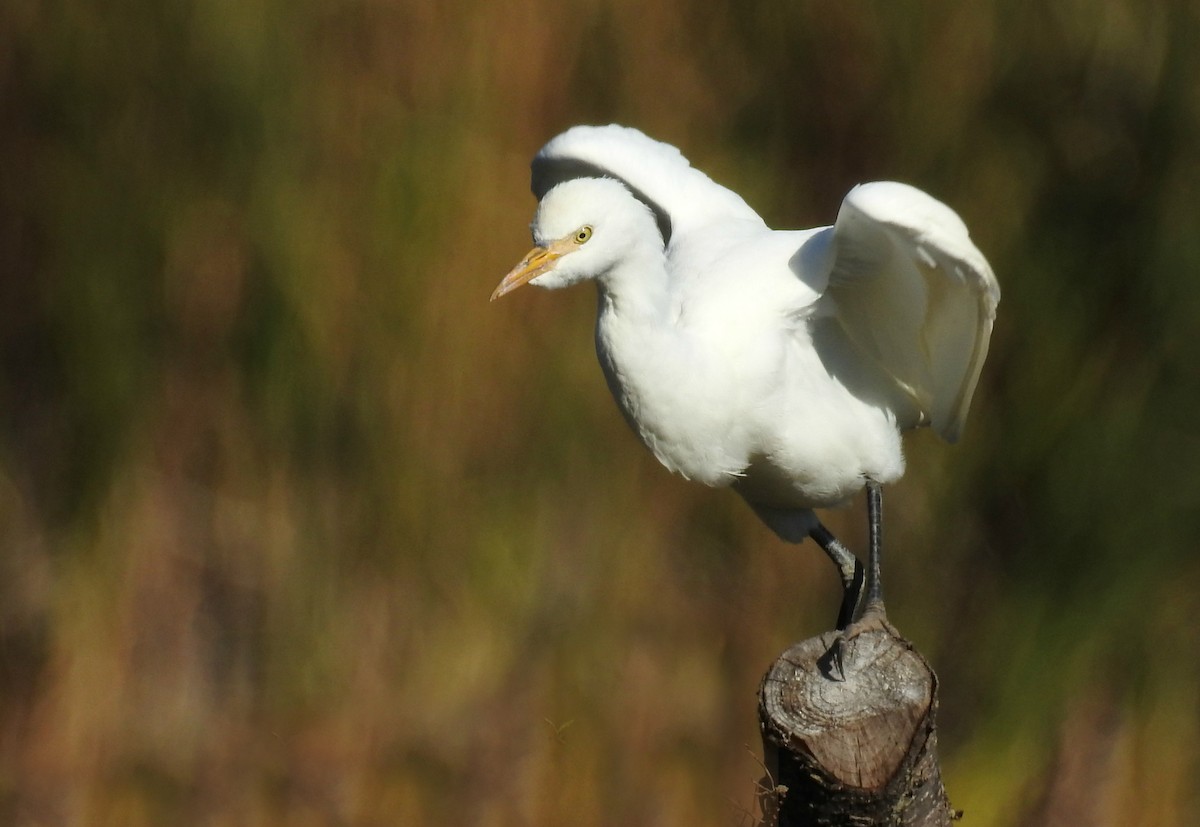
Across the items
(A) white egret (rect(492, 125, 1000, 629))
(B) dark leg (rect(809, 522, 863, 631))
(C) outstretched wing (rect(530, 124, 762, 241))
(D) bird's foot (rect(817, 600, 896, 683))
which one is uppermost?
(C) outstretched wing (rect(530, 124, 762, 241))

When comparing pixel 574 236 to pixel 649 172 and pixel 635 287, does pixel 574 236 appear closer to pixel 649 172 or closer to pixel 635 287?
pixel 635 287

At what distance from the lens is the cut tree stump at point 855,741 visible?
1590mm

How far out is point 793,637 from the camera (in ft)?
8.33

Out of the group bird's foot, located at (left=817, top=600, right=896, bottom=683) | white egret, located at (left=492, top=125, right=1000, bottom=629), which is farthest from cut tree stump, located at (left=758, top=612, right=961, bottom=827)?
white egret, located at (left=492, top=125, right=1000, bottom=629)

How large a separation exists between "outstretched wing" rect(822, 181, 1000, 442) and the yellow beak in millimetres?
371

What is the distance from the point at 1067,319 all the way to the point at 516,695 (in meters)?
1.22

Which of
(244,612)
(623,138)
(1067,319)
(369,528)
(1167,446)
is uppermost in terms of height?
(623,138)

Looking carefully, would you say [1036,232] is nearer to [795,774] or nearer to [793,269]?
[793,269]

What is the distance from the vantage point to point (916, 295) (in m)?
1.87

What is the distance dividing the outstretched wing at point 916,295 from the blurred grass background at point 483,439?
551mm

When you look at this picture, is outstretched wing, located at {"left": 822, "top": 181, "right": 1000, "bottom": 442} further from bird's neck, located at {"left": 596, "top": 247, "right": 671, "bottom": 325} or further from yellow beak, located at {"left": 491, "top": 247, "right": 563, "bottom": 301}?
yellow beak, located at {"left": 491, "top": 247, "right": 563, "bottom": 301}

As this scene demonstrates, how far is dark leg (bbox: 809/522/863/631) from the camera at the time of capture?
2275 millimetres

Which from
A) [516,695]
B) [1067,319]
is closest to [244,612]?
[516,695]

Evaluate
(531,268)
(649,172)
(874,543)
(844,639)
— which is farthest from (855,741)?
(649,172)
